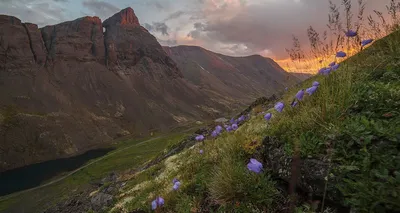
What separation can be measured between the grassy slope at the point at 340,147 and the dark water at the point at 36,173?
143922 mm

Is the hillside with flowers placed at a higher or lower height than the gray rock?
higher

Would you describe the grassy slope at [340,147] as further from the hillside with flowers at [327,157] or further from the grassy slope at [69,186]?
the grassy slope at [69,186]

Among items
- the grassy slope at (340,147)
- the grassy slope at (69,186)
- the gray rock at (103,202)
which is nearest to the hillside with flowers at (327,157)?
the grassy slope at (340,147)

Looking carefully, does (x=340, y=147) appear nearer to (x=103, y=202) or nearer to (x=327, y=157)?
(x=327, y=157)

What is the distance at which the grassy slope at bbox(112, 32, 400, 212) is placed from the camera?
12.0ft

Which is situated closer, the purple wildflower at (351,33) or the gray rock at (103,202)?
the purple wildflower at (351,33)

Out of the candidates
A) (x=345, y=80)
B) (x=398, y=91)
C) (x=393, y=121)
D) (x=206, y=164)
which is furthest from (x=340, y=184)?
(x=206, y=164)

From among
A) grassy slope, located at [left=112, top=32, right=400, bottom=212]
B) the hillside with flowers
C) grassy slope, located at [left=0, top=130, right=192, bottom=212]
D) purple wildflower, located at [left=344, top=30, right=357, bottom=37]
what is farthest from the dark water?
purple wildflower, located at [left=344, top=30, right=357, bottom=37]

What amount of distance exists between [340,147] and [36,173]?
172288mm

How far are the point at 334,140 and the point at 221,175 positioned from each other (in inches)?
88.8

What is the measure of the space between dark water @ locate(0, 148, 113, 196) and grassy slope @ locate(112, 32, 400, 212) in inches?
5666

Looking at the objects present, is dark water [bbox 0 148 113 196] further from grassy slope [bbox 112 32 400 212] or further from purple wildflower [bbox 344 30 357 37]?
purple wildflower [bbox 344 30 357 37]

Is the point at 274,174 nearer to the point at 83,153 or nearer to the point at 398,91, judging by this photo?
the point at 398,91

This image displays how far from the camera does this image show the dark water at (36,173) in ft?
425
